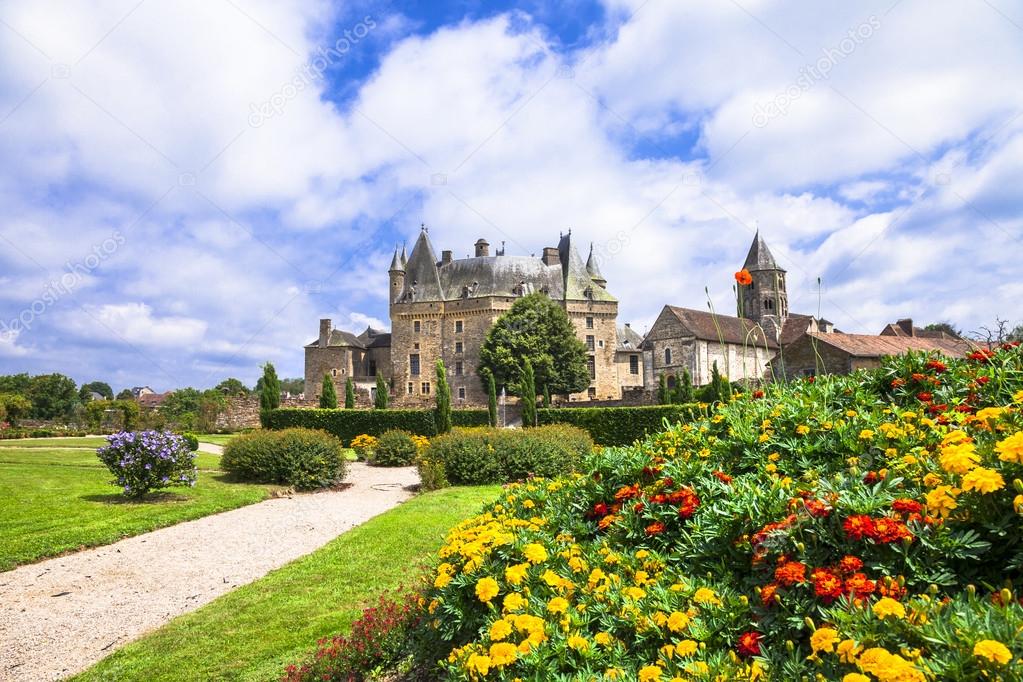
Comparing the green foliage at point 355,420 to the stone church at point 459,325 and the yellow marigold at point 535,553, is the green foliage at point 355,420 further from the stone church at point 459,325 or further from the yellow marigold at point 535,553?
the yellow marigold at point 535,553

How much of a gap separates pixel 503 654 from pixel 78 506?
41.3 ft

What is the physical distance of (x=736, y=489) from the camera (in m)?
3.72

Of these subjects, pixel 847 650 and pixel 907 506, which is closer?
pixel 847 650

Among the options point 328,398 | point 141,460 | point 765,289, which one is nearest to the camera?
point 141,460

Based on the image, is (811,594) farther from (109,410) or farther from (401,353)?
(401,353)

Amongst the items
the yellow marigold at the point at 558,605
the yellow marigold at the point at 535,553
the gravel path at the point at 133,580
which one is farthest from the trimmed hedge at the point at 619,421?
the yellow marigold at the point at 558,605

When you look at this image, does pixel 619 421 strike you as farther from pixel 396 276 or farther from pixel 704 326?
pixel 396 276

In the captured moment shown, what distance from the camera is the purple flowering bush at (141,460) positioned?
12.9m

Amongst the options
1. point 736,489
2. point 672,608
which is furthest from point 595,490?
Answer: point 672,608

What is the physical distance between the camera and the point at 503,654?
264cm

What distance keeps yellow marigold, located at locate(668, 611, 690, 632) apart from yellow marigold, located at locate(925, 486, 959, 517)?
117cm

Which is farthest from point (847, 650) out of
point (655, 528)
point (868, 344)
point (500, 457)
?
point (868, 344)

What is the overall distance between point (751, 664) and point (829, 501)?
926mm

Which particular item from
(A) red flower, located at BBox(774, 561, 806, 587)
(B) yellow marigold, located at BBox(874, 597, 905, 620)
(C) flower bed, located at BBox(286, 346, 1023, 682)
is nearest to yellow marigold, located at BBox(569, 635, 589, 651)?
(C) flower bed, located at BBox(286, 346, 1023, 682)
